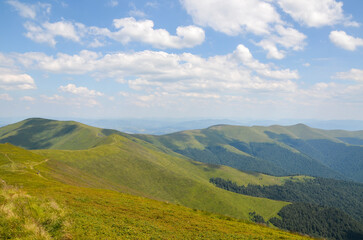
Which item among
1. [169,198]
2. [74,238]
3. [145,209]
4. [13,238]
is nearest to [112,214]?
[145,209]

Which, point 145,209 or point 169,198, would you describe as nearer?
point 145,209

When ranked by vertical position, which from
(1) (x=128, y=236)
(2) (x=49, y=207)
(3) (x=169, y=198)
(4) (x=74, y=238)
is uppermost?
(2) (x=49, y=207)

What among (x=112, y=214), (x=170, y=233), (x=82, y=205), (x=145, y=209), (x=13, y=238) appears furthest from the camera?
(x=145, y=209)

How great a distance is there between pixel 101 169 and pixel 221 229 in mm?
185391

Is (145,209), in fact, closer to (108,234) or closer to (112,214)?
(112,214)

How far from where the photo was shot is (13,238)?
14711mm

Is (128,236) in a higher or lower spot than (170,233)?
higher

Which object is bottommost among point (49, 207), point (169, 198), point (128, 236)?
point (169, 198)

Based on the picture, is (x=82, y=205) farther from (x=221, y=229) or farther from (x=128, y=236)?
(x=221, y=229)

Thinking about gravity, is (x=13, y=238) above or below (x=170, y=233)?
above

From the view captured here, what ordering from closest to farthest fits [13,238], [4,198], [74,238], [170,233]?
1. [13,238]
2. [74,238]
3. [4,198]
4. [170,233]

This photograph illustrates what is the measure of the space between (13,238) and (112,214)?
15.1 meters

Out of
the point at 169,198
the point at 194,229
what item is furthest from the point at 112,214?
the point at 169,198

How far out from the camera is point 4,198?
20625mm
